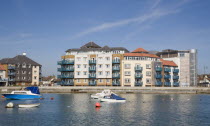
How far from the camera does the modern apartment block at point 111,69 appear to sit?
143250 millimetres

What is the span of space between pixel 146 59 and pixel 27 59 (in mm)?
67036

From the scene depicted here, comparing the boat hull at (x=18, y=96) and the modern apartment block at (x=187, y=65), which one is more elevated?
the modern apartment block at (x=187, y=65)

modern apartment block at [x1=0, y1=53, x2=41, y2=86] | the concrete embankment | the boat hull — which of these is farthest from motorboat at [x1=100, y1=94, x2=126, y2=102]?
modern apartment block at [x1=0, y1=53, x2=41, y2=86]

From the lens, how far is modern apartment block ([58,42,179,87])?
5640 inches

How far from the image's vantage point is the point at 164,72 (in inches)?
6029

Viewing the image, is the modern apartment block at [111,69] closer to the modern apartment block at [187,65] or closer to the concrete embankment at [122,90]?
the concrete embankment at [122,90]

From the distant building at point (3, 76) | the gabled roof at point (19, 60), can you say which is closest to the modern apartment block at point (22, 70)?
the gabled roof at point (19, 60)

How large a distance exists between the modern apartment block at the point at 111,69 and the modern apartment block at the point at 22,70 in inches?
798

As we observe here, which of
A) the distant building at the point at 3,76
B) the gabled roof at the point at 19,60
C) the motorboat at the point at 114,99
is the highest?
the gabled roof at the point at 19,60

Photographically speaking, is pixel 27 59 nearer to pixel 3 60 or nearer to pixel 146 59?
pixel 3 60

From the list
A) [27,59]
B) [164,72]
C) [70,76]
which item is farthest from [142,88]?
[27,59]

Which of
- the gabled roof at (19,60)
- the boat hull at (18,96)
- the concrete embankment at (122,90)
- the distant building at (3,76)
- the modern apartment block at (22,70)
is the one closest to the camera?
the boat hull at (18,96)

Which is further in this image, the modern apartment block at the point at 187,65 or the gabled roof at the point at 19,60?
the modern apartment block at the point at 187,65

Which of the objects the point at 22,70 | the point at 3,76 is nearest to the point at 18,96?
the point at 3,76
